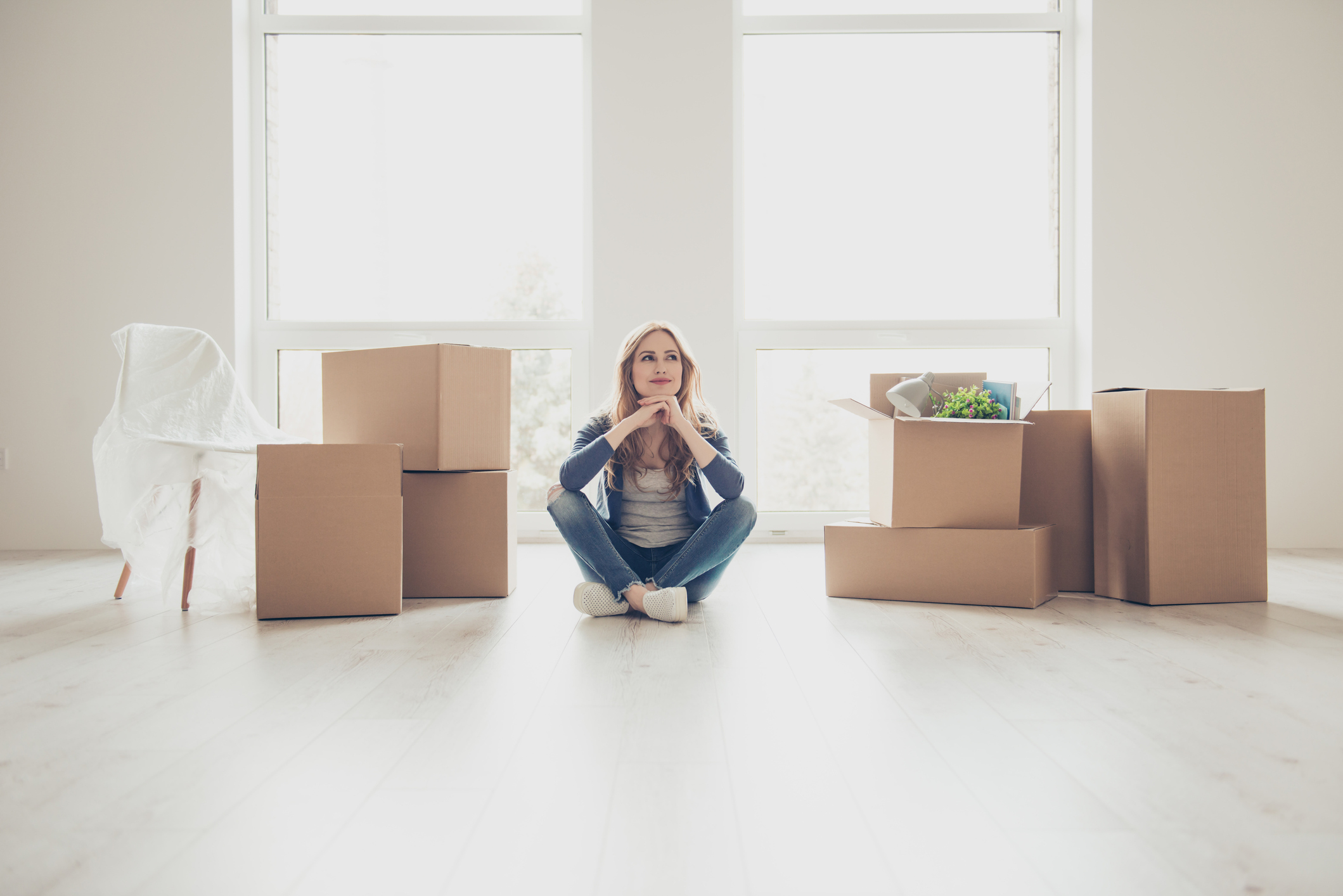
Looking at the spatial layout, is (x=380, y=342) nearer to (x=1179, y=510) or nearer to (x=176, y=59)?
(x=176, y=59)

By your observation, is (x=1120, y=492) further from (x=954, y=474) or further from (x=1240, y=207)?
(x=1240, y=207)

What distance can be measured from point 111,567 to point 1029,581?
9.54ft

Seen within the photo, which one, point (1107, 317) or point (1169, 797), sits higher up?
point (1107, 317)

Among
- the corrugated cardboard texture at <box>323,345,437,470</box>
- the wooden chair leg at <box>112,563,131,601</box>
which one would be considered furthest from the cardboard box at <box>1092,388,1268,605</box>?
the wooden chair leg at <box>112,563,131,601</box>

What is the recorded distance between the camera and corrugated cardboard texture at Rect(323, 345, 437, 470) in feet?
7.07

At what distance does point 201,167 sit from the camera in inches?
127

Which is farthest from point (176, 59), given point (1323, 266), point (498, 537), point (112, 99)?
point (1323, 266)

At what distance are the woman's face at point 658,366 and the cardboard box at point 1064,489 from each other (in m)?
0.99

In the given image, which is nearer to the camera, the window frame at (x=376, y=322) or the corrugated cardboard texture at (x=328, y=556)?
the corrugated cardboard texture at (x=328, y=556)

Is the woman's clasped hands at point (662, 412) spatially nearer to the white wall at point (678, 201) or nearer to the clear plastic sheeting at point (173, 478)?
the clear plastic sheeting at point (173, 478)

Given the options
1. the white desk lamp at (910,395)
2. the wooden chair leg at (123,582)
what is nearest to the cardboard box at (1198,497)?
the white desk lamp at (910,395)

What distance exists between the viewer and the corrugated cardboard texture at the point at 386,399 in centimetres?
215

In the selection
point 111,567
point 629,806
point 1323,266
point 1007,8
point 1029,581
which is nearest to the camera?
point 629,806

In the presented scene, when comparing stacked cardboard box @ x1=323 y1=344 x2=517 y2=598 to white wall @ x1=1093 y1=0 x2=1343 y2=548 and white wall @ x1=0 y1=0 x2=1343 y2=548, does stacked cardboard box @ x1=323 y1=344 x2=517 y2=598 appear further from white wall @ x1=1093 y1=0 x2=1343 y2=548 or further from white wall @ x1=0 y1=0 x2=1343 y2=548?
white wall @ x1=1093 y1=0 x2=1343 y2=548
